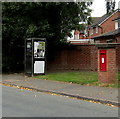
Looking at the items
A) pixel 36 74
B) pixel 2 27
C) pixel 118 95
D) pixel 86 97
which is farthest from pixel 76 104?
pixel 2 27

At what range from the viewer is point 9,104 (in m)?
8.33

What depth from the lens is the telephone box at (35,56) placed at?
1666 centimetres

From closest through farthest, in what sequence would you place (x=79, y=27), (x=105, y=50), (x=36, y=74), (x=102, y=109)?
1. (x=102, y=109)
2. (x=105, y=50)
3. (x=36, y=74)
4. (x=79, y=27)

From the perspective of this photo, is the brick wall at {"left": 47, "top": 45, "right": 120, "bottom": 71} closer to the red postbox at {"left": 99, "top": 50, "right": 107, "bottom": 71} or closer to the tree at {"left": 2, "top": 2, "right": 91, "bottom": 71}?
the tree at {"left": 2, "top": 2, "right": 91, "bottom": 71}

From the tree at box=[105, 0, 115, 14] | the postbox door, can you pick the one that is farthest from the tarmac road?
the tree at box=[105, 0, 115, 14]

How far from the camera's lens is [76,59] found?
2086 cm

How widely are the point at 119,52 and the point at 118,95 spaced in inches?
374

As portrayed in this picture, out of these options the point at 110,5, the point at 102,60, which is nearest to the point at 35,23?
the point at 102,60

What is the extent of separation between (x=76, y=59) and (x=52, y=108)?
13.3m

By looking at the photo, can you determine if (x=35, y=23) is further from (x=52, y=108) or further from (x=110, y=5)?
(x=52, y=108)

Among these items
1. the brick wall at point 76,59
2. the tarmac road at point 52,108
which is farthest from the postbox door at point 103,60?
the brick wall at point 76,59

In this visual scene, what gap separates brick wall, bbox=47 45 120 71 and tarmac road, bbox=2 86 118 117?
1082 centimetres

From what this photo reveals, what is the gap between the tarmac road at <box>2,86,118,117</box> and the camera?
276 inches

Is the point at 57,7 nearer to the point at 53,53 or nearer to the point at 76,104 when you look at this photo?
the point at 53,53
